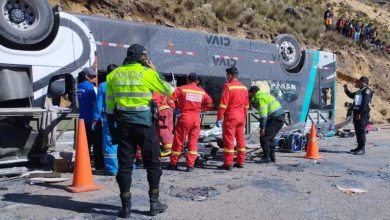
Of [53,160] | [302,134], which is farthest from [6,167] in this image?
[302,134]

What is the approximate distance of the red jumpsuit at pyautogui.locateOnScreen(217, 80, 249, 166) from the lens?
7555 millimetres

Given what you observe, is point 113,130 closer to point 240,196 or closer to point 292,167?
point 240,196

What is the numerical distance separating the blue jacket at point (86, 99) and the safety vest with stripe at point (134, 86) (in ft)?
7.58

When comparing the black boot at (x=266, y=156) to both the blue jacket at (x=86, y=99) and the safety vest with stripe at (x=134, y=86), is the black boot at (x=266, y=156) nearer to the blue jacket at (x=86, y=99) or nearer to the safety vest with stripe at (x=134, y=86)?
the blue jacket at (x=86, y=99)

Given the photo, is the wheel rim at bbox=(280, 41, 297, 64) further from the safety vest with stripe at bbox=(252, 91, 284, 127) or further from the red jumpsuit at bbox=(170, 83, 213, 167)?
the red jumpsuit at bbox=(170, 83, 213, 167)

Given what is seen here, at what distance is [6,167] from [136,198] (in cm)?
267

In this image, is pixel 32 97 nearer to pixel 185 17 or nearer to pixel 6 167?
pixel 6 167

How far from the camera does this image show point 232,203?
530 cm

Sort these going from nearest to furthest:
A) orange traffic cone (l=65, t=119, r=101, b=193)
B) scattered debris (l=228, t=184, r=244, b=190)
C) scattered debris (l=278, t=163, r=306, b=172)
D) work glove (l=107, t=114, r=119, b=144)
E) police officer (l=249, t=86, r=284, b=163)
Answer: work glove (l=107, t=114, r=119, b=144) → orange traffic cone (l=65, t=119, r=101, b=193) → scattered debris (l=228, t=184, r=244, b=190) → scattered debris (l=278, t=163, r=306, b=172) → police officer (l=249, t=86, r=284, b=163)

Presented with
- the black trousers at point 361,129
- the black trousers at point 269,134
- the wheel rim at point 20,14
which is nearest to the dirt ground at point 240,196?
the black trousers at point 269,134

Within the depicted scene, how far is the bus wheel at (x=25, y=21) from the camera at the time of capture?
22.2 ft

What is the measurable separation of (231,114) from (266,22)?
15.4 metres

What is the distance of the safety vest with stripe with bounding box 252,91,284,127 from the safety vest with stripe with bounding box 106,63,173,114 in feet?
12.6

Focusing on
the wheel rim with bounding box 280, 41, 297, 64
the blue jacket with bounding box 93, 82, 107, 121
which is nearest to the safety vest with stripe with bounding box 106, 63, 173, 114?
the blue jacket with bounding box 93, 82, 107, 121
